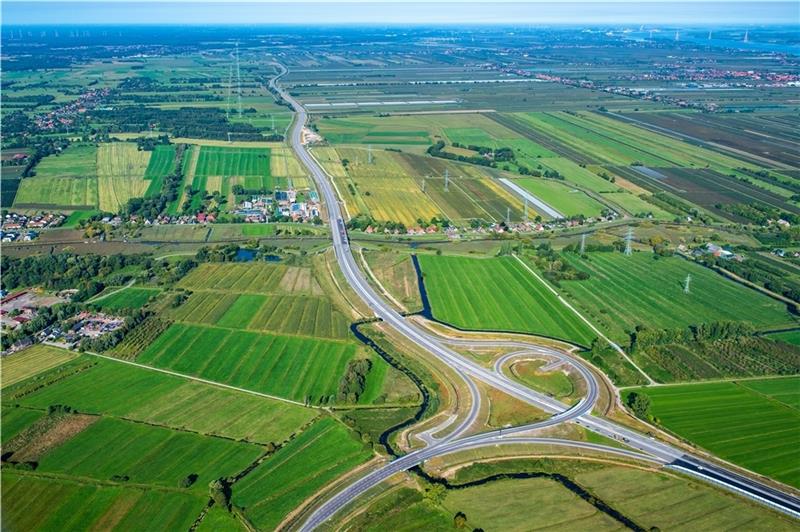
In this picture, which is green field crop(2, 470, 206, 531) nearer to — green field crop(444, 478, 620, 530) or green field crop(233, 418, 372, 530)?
green field crop(233, 418, 372, 530)

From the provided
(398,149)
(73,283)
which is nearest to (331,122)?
(398,149)

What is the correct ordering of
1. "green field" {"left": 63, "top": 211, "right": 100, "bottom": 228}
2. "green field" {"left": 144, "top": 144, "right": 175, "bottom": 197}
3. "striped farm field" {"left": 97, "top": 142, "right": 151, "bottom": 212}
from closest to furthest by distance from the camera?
"green field" {"left": 63, "top": 211, "right": 100, "bottom": 228}
"striped farm field" {"left": 97, "top": 142, "right": 151, "bottom": 212}
"green field" {"left": 144, "top": 144, "right": 175, "bottom": 197}

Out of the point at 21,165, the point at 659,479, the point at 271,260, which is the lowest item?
the point at 659,479

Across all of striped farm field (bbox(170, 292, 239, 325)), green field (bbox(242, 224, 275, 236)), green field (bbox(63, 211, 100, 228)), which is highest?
green field (bbox(63, 211, 100, 228))

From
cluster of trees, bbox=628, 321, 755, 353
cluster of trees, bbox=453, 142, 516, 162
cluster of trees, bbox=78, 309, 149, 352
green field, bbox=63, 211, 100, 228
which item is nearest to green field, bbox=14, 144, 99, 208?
green field, bbox=63, 211, 100, 228

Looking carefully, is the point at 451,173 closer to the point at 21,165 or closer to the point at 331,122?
the point at 331,122

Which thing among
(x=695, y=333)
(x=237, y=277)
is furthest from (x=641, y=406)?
(x=237, y=277)

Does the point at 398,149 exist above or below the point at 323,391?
above
